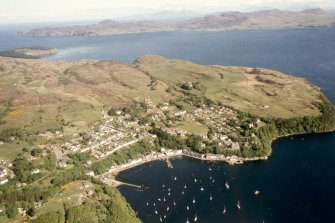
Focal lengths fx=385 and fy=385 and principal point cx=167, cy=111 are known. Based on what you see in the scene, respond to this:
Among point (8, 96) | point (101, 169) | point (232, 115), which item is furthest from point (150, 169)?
point (8, 96)

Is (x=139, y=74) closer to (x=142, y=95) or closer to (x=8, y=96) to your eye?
(x=142, y=95)

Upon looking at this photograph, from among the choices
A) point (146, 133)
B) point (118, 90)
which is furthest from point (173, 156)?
point (118, 90)

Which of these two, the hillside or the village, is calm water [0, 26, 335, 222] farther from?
the hillside

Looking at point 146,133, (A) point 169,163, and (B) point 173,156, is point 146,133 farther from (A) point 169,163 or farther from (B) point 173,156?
(A) point 169,163

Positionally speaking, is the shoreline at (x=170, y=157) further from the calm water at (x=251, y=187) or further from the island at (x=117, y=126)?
the calm water at (x=251, y=187)

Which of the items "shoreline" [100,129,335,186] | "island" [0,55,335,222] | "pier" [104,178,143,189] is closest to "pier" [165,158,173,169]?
"shoreline" [100,129,335,186]

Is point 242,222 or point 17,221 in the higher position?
point 17,221

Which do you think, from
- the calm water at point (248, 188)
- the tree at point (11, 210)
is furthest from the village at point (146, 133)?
the tree at point (11, 210)

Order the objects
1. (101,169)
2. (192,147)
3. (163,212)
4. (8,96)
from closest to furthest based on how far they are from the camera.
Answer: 1. (163,212)
2. (101,169)
3. (192,147)
4. (8,96)

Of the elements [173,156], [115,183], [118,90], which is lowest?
[118,90]
